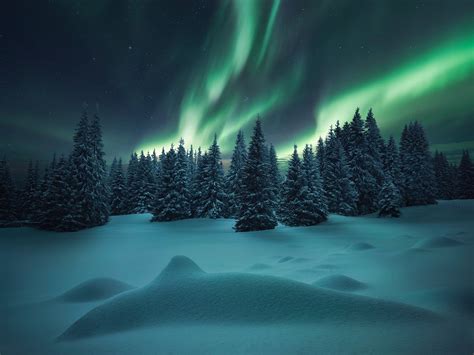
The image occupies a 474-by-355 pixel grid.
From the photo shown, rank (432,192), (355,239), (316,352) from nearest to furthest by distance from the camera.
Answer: (316,352)
(355,239)
(432,192)

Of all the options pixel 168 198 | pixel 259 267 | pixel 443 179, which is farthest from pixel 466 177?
pixel 259 267

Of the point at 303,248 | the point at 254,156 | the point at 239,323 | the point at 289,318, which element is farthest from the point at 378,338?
the point at 254,156

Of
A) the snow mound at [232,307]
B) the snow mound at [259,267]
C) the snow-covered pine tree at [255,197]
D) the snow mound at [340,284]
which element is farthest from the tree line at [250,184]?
the snow mound at [232,307]

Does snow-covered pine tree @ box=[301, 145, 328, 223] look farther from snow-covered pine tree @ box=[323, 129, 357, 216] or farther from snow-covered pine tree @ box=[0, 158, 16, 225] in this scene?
snow-covered pine tree @ box=[0, 158, 16, 225]

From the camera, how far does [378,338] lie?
279cm

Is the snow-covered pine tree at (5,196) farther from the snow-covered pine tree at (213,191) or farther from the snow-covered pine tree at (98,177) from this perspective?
the snow-covered pine tree at (213,191)

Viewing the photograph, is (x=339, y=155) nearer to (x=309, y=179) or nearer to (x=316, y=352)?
(x=309, y=179)

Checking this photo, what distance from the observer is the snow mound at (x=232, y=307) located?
10.6ft

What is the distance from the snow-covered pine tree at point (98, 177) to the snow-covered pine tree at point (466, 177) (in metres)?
61.5

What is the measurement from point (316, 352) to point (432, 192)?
41.1m

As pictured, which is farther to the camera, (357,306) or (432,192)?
(432,192)

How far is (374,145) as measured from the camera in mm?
35781

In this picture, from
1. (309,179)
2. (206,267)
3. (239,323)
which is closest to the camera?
(239,323)

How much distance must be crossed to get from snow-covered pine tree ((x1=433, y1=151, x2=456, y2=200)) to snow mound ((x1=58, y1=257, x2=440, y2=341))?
2450 inches
